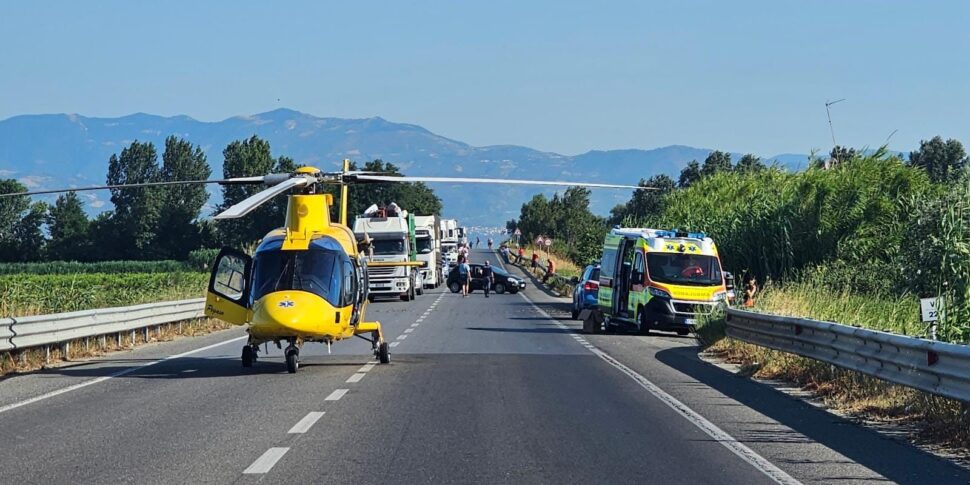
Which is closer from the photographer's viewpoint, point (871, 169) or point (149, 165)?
point (871, 169)

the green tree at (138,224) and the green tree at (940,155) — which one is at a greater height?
the green tree at (940,155)

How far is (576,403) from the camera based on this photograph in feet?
47.3

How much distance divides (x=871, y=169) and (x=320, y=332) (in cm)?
2689

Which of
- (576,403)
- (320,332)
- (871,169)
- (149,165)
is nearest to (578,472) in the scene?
(576,403)

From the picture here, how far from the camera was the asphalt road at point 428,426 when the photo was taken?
31.7 ft

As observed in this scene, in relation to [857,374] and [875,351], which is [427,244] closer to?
[857,374]

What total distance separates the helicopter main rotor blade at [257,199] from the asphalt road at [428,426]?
82.5 inches

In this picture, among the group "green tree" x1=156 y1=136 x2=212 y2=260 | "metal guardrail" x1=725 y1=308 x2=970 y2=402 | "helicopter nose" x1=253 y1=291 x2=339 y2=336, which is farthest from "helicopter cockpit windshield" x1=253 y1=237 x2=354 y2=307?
"green tree" x1=156 y1=136 x2=212 y2=260

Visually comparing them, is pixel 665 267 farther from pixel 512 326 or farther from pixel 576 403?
pixel 576 403

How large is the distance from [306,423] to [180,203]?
449 ft

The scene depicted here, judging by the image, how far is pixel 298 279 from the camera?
1834cm

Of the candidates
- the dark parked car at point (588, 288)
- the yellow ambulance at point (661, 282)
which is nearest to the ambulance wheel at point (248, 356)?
the yellow ambulance at point (661, 282)

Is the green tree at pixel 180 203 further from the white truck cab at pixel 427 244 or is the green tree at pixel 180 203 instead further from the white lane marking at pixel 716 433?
the white lane marking at pixel 716 433

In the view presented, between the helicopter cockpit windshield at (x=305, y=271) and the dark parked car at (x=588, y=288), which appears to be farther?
the dark parked car at (x=588, y=288)
